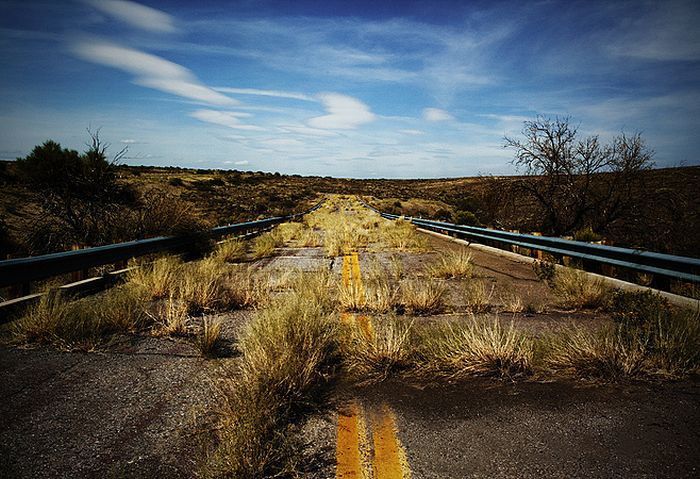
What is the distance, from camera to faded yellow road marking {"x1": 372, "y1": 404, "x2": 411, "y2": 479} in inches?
89.7

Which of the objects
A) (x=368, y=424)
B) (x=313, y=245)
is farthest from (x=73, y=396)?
(x=313, y=245)

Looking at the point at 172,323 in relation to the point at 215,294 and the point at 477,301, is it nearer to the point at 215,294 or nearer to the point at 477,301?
the point at 215,294

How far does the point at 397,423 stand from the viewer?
2.83 meters

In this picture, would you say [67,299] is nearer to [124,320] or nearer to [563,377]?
[124,320]

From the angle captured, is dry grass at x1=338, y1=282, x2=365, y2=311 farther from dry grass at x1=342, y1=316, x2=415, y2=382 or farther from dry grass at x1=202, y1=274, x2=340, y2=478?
dry grass at x1=342, y1=316, x2=415, y2=382

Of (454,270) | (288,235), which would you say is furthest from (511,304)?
(288,235)

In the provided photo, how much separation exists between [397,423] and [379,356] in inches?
38.0

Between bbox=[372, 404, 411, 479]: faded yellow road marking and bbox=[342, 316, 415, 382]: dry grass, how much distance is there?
65 centimetres

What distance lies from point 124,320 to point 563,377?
508 cm

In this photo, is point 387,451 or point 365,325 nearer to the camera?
point 387,451

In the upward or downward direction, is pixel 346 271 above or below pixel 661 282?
below

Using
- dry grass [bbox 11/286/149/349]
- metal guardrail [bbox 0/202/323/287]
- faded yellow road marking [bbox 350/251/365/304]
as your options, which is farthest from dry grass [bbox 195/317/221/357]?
metal guardrail [bbox 0/202/323/287]

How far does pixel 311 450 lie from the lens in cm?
248

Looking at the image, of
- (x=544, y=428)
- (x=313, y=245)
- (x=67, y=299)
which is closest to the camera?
(x=544, y=428)
